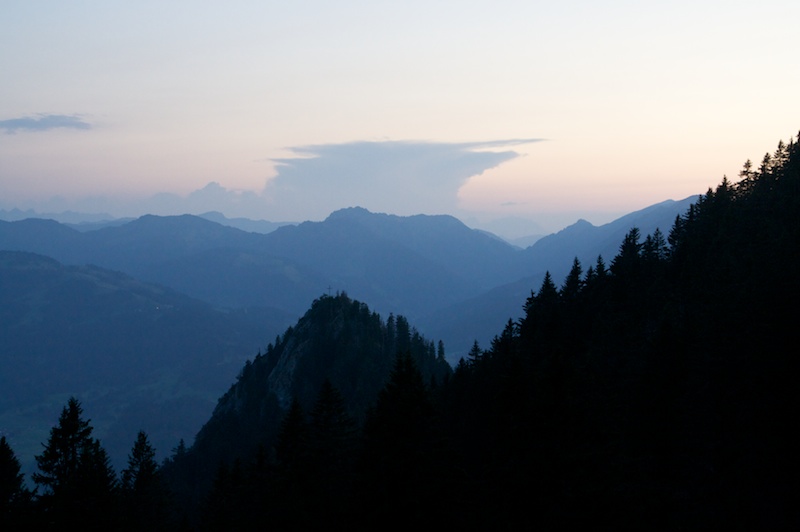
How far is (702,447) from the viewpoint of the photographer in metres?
34.6

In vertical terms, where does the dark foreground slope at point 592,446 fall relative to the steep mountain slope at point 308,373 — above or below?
above

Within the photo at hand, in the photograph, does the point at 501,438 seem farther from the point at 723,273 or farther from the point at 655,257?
the point at 655,257

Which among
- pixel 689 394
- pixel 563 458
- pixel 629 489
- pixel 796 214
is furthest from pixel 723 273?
pixel 563 458

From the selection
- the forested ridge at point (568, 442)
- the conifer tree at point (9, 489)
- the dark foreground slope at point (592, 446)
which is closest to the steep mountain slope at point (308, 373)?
the forested ridge at point (568, 442)

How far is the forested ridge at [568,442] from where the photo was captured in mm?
24203

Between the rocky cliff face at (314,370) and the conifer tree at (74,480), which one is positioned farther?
the rocky cliff face at (314,370)

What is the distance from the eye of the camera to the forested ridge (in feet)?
79.4

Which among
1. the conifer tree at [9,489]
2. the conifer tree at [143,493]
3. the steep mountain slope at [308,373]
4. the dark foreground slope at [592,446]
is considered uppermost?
the dark foreground slope at [592,446]

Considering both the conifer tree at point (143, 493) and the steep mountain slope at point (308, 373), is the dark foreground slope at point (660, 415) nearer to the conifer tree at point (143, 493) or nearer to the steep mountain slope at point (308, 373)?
the conifer tree at point (143, 493)

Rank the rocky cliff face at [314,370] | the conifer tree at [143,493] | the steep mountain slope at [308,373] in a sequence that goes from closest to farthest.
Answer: the conifer tree at [143,493]
the steep mountain slope at [308,373]
the rocky cliff face at [314,370]

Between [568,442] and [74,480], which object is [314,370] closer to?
[74,480]

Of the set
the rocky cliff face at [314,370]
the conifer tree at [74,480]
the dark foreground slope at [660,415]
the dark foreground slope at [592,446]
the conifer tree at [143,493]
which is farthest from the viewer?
the rocky cliff face at [314,370]

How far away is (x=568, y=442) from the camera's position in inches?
952

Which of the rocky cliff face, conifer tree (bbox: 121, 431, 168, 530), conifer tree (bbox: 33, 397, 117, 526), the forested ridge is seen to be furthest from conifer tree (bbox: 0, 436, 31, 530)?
the rocky cliff face
